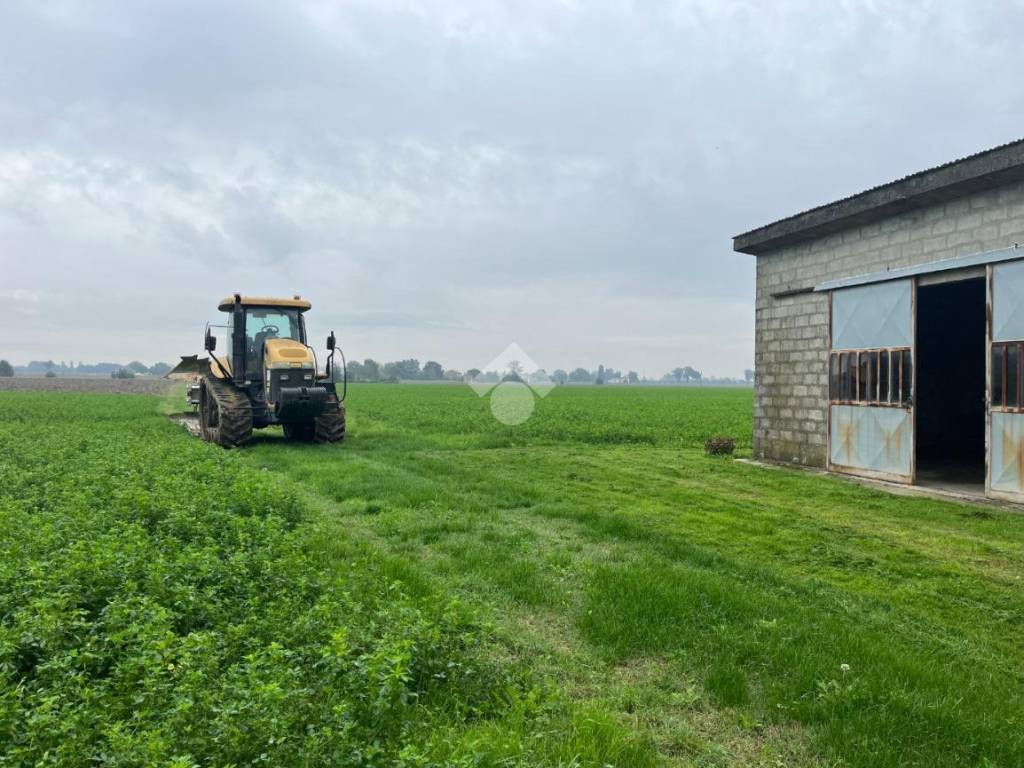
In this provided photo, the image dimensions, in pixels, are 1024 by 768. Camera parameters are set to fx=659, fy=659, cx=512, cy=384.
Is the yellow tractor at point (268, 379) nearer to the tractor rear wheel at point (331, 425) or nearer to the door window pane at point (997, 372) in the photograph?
the tractor rear wheel at point (331, 425)

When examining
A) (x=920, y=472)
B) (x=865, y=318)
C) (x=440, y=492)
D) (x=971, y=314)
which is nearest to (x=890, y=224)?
(x=865, y=318)

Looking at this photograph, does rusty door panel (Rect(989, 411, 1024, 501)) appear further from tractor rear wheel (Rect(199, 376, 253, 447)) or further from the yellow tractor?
→ tractor rear wheel (Rect(199, 376, 253, 447))

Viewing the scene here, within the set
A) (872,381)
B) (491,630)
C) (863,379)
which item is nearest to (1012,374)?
(872,381)

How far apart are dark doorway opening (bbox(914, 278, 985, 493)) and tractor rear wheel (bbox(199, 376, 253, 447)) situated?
1458 centimetres

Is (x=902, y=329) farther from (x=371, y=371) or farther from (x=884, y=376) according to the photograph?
(x=371, y=371)

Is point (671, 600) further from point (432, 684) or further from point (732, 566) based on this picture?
point (432, 684)

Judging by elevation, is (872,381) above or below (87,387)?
above

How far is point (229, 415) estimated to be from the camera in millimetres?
13805

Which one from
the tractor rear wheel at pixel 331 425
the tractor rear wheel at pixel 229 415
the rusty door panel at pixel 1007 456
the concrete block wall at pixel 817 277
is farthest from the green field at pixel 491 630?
the tractor rear wheel at pixel 331 425

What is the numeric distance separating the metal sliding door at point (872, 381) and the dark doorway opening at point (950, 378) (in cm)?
379

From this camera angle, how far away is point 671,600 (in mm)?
4961

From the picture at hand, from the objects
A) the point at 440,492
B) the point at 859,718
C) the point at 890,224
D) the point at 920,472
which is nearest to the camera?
the point at 859,718

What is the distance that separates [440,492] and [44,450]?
278 inches

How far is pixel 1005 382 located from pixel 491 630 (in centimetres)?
877
